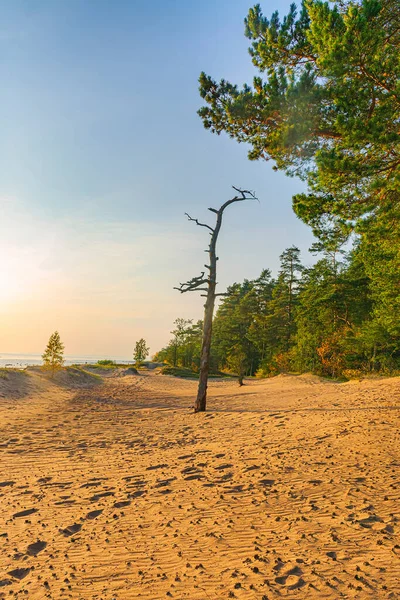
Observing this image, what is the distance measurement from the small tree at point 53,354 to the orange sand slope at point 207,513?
703 inches

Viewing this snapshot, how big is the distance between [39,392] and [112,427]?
1197cm

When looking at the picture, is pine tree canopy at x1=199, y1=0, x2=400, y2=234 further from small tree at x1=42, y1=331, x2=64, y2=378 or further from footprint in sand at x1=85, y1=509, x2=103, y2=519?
small tree at x1=42, y1=331, x2=64, y2=378

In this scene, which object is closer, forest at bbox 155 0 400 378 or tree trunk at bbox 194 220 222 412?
forest at bbox 155 0 400 378

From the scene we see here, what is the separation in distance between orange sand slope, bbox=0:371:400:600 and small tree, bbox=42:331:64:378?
58.6 ft

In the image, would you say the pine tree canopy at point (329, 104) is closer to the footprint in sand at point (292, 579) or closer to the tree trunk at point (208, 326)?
the tree trunk at point (208, 326)

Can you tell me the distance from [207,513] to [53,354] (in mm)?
25129

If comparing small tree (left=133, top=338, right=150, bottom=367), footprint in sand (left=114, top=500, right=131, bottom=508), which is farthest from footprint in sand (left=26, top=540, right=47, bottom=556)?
small tree (left=133, top=338, right=150, bottom=367)

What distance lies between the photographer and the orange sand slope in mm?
3236

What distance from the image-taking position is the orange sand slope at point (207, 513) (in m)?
3.24

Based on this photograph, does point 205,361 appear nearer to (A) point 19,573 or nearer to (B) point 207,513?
(B) point 207,513

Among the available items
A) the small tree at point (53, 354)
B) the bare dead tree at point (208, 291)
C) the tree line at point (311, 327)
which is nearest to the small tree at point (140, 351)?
the tree line at point (311, 327)

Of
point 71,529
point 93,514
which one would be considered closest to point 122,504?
point 93,514

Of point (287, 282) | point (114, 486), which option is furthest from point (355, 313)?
point (114, 486)

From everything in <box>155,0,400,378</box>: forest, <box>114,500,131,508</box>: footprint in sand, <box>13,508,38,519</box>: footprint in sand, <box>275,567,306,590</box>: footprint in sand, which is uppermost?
<box>155,0,400,378</box>: forest
